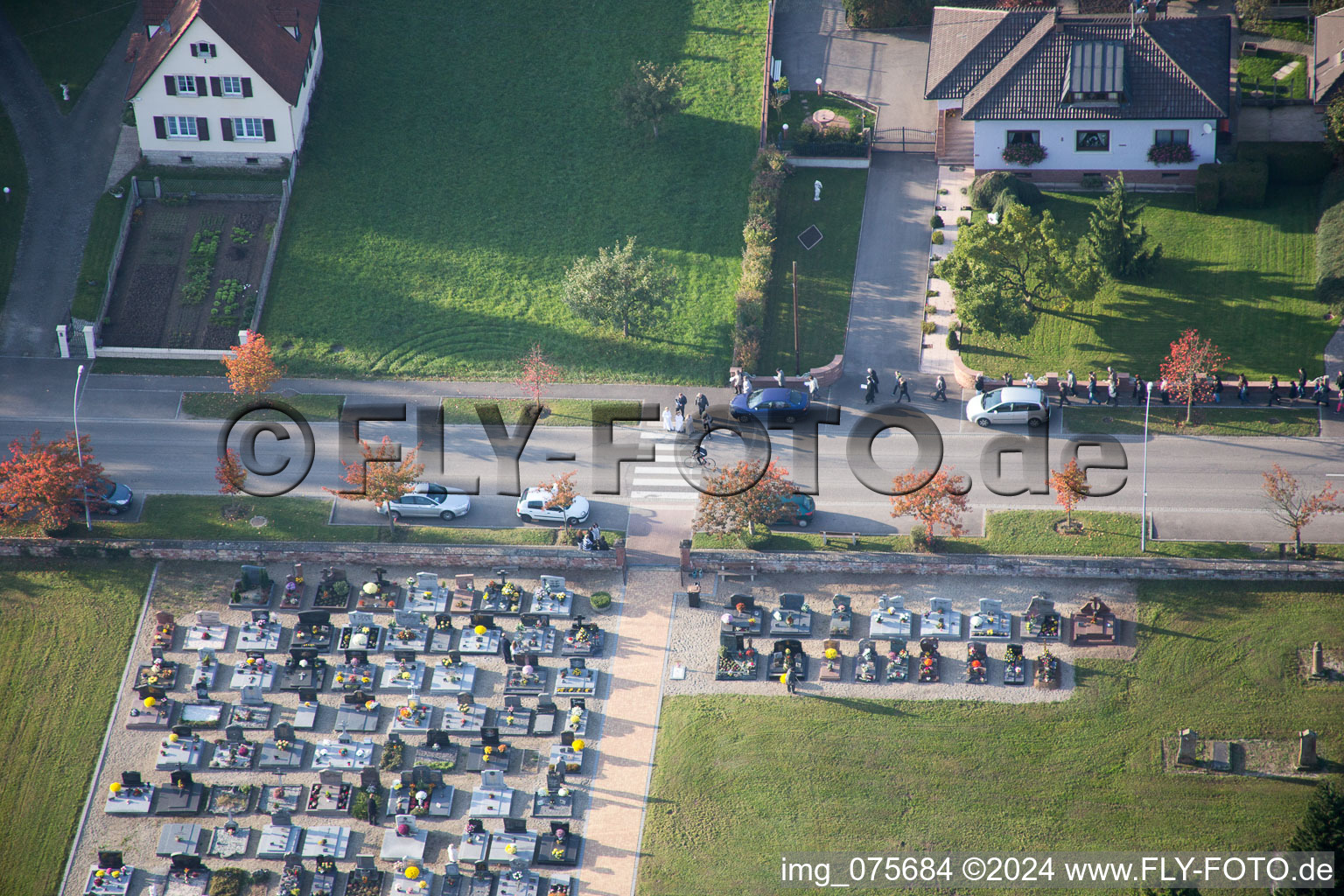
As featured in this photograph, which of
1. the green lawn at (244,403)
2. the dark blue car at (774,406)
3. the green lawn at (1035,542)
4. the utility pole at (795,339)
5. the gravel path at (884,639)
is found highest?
the utility pole at (795,339)

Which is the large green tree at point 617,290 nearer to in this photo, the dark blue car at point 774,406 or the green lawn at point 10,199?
Answer: the dark blue car at point 774,406

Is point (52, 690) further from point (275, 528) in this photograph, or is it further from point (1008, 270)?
point (1008, 270)

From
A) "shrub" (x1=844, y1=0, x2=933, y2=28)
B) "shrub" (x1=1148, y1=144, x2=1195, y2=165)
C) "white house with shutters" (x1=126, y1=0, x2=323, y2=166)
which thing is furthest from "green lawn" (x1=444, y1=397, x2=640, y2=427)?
"shrub" (x1=1148, y1=144, x2=1195, y2=165)

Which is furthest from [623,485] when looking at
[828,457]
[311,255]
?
[311,255]

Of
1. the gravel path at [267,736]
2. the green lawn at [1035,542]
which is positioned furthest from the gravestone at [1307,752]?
the gravel path at [267,736]

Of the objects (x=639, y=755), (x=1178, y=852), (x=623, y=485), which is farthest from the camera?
(x=623, y=485)

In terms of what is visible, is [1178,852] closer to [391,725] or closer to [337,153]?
[391,725]

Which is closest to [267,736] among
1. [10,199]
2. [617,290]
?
[617,290]
